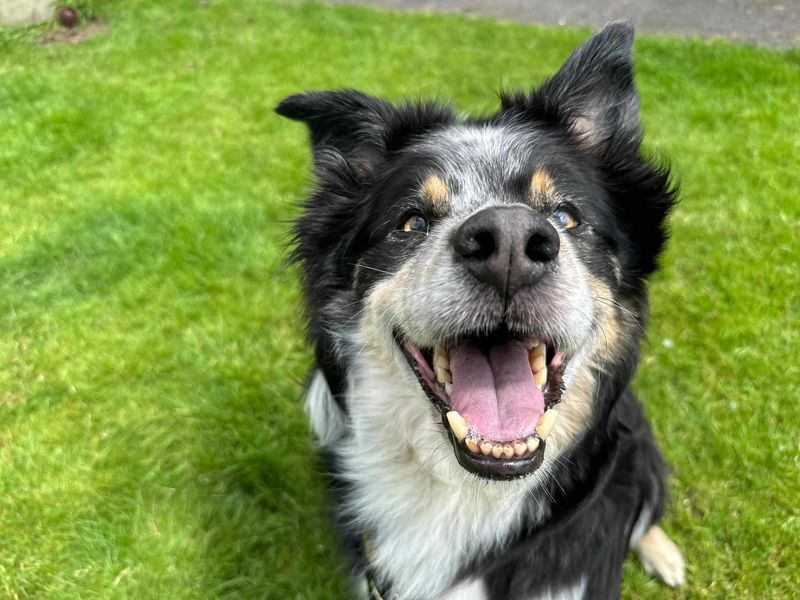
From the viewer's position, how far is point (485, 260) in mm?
1724

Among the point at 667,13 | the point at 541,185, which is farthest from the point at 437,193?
the point at 667,13

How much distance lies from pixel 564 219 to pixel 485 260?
59 centimetres

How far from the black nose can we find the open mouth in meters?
0.21

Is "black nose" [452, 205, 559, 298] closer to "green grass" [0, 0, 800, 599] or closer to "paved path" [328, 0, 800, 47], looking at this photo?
"green grass" [0, 0, 800, 599]

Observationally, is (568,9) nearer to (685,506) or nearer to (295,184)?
(295,184)

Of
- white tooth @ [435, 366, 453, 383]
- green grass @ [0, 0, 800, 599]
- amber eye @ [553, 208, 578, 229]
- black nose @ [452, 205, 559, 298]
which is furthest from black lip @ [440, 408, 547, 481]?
green grass @ [0, 0, 800, 599]

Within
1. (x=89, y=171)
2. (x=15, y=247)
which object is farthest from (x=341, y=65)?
(x=15, y=247)

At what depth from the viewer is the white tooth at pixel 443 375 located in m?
2.01

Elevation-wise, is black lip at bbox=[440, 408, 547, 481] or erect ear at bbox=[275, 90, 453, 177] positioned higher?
erect ear at bbox=[275, 90, 453, 177]

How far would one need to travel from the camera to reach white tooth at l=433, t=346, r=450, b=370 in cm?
201

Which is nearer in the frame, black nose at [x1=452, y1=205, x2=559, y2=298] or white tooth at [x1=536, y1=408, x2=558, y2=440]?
black nose at [x1=452, y1=205, x2=559, y2=298]

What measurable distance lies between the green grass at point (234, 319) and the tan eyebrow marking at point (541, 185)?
1533mm

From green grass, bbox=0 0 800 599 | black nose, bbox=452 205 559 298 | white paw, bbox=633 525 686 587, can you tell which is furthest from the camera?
green grass, bbox=0 0 800 599

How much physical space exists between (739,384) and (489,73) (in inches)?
180
